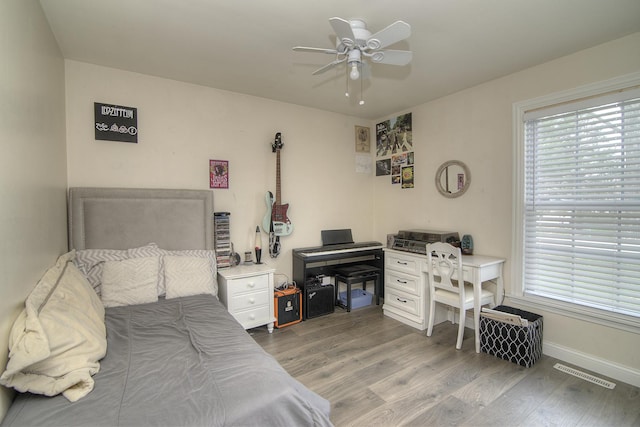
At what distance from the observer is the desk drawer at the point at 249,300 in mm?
2789

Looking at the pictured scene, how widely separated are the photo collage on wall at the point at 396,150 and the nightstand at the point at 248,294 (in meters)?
2.13

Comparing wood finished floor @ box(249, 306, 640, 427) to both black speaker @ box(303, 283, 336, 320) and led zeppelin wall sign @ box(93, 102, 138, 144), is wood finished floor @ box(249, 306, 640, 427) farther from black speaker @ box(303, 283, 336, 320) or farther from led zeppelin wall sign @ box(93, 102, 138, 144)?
led zeppelin wall sign @ box(93, 102, 138, 144)

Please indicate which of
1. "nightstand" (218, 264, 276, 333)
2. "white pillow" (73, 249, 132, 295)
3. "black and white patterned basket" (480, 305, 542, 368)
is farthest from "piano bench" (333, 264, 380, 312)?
"white pillow" (73, 249, 132, 295)

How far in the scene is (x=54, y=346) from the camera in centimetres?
120

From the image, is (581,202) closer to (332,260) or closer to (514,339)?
(514,339)

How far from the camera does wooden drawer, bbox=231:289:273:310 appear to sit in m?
2.79

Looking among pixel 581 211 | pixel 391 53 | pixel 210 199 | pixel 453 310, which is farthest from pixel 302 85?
pixel 453 310

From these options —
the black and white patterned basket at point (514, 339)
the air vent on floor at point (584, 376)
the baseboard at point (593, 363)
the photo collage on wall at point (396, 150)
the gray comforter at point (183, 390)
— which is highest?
the photo collage on wall at point (396, 150)

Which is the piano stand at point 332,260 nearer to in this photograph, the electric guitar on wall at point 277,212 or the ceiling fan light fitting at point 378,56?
the electric guitar on wall at point 277,212

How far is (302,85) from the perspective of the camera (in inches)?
118

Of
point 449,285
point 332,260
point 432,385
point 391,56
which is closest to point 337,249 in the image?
point 332,260

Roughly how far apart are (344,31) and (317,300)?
2657mm

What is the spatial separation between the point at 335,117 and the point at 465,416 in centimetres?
340

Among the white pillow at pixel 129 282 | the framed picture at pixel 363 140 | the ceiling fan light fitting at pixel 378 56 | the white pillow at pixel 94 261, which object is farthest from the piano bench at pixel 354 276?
the ceiling fan light fitting at pixel 378 56
